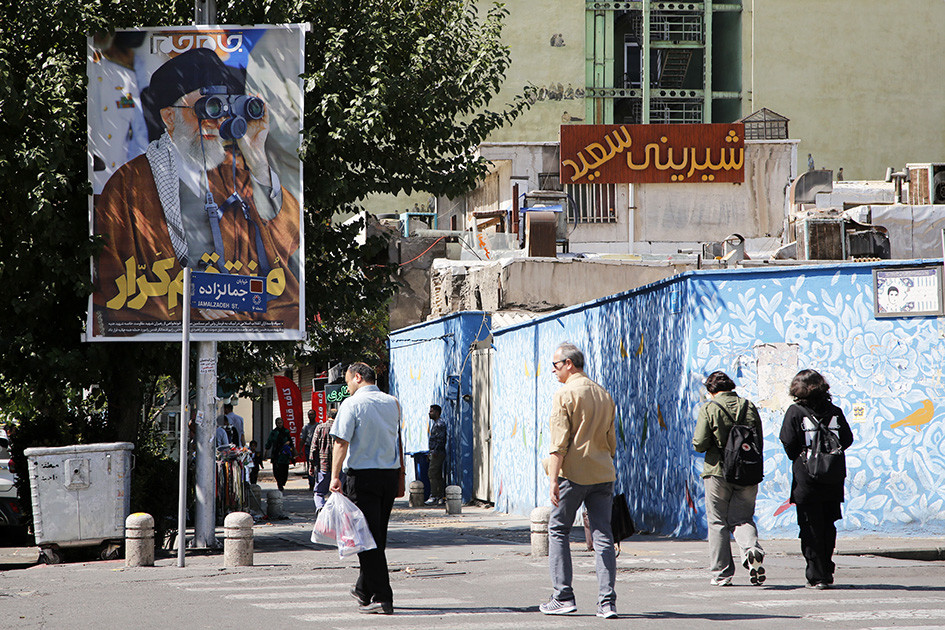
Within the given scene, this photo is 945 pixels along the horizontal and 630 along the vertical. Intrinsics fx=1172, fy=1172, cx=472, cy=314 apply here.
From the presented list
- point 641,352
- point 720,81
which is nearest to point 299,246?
point 641,352

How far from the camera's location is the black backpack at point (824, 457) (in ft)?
29.9

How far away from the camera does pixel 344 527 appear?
826 centimetres

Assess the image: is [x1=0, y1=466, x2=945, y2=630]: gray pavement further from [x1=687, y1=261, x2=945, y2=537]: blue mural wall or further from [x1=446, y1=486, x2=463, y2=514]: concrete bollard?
[x1=446, y1=486, x2=463, y2=514]: concrete bollard

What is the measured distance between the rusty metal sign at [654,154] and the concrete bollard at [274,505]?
72.9ft

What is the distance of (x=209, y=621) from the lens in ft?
26.6

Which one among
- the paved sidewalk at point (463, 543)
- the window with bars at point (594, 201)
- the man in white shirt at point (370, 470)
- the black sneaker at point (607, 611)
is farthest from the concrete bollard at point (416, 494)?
the window with bars at point (594, 201)

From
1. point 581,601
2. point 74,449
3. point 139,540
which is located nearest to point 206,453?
point 74,449

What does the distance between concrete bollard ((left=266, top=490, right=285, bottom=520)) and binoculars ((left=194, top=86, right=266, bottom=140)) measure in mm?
6292

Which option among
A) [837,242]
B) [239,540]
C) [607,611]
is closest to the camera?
[607,611]

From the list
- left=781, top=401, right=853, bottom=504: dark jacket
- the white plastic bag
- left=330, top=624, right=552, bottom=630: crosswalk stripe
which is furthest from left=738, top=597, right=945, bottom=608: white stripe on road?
the white plastic bag

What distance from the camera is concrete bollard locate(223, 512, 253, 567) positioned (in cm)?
1165

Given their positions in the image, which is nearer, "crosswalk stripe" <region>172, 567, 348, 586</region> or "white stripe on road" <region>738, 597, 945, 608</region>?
"white stripe on road" <region>738, 597, 945, 608</region>

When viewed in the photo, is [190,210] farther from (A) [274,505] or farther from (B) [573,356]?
(B) [573,356]

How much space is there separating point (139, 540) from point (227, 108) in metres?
5.08
